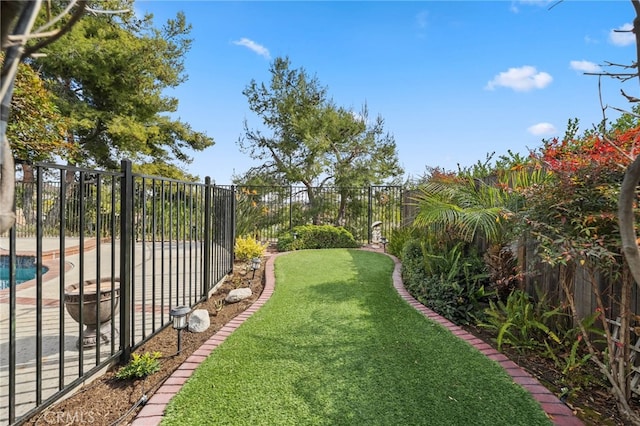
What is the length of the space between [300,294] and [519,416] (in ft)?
9.61

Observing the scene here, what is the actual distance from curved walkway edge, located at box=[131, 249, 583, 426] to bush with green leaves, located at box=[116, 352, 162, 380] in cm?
18

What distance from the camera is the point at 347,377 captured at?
2328 millimetres

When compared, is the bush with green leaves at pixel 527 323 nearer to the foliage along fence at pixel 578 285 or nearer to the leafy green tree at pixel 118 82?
the foliage along fence at pixel 578 285

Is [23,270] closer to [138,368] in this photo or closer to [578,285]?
[138,368]

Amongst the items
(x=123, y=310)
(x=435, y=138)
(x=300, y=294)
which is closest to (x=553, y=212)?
(x=300, y=294)

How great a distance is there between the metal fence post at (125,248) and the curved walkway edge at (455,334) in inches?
21.3

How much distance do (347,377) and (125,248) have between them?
2081mm

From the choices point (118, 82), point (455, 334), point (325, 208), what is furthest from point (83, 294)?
point (118, 82)

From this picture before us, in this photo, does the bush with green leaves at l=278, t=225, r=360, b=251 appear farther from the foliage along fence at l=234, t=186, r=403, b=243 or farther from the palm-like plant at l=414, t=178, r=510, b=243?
the palm-like plant at l=414, t=178, r=510, b=243

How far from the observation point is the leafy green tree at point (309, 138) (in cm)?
1290

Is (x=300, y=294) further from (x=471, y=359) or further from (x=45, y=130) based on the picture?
(x=45, y=130)

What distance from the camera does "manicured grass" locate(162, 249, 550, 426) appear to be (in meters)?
1.90

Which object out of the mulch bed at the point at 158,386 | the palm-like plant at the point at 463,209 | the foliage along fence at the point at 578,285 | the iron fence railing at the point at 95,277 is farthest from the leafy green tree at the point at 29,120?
the foliage along fence at the point at 578,285

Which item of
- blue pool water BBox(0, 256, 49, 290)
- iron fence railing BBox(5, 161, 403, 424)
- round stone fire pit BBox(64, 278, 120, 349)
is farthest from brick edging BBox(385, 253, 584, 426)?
blue pool water BBox(0, 256, 49, 290)
